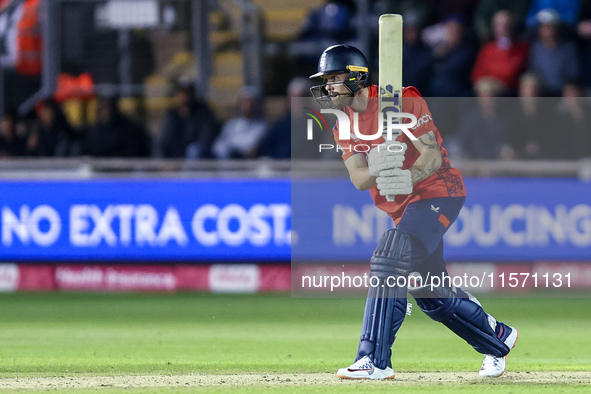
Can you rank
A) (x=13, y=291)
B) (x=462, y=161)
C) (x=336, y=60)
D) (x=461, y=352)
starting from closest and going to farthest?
(x=336, y=60) → (x=461, y=352) → (x=462, y=161) → (x=13, y=291)

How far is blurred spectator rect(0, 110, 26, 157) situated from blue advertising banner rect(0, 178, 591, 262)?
1.10 meters

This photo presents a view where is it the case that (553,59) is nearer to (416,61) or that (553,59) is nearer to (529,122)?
(529,122)

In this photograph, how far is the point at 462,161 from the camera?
1102 cm

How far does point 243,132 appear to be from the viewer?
12250 millimetres

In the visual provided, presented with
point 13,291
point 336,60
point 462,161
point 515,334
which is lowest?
point 13,291

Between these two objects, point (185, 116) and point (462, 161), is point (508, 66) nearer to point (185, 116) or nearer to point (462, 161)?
point (462, 161)

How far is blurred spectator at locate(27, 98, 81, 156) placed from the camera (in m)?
12.4

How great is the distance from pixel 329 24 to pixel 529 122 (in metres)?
3.97

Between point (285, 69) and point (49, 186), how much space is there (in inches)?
154

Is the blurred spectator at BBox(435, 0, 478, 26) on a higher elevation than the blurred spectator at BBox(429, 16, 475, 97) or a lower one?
higher

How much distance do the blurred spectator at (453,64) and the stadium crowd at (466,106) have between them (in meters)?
0.01

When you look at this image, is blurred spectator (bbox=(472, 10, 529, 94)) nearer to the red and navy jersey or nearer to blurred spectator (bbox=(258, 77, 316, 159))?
blurred spectator (bbox=(258, 77, 316, 159))

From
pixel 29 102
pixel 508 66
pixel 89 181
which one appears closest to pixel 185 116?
pixel 89 181

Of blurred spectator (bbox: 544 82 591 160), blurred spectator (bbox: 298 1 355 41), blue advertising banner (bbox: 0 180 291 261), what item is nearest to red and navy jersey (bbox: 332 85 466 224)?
blurred spectator (bbox: 544 82 591 160)
